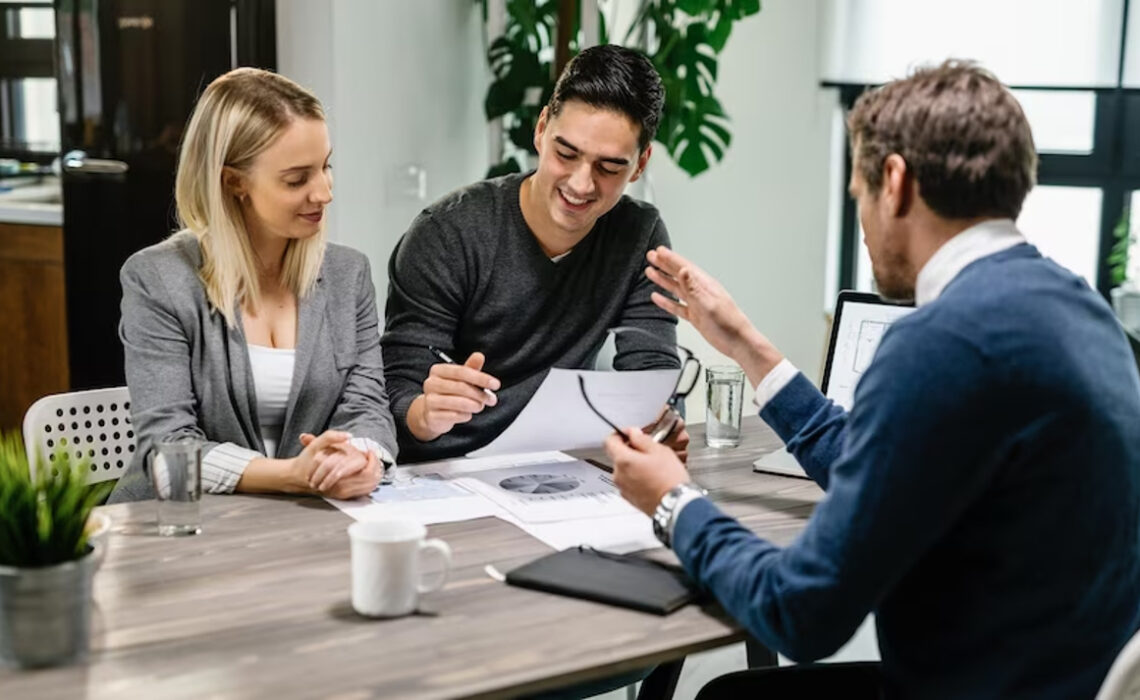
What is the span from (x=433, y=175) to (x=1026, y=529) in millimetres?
2891

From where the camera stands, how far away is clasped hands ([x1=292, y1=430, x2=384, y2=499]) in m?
1.83

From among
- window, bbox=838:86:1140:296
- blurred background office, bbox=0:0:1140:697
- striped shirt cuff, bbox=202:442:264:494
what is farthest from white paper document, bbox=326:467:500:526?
window, bbox=838:86:1140:296

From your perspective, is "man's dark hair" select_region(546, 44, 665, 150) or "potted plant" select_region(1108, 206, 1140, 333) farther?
"potted plant" select_region(1108, 206, 1140, 333)

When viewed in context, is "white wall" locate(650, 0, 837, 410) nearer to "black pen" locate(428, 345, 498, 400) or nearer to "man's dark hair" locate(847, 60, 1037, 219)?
"black pen" locate(428, 345, 498, 400)

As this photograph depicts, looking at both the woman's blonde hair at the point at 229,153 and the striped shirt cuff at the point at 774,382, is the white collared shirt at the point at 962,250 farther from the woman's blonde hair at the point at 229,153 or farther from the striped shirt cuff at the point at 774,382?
the woman's blonde hair at the point at 229,153

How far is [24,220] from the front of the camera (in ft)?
14.2

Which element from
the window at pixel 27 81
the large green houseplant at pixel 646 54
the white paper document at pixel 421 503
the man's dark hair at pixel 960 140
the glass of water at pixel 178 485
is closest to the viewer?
the man's dark hair at pixel 960 140

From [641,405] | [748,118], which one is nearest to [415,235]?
[641,405]

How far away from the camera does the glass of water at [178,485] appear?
1.65 metres

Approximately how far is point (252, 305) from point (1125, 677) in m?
1.38

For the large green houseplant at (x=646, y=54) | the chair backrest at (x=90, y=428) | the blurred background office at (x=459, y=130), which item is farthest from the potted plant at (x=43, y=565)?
the large green houseplant at (x=646, y=54)

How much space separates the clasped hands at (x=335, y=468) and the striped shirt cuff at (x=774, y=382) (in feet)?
1.81

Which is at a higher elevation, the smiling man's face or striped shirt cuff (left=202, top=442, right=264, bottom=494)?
the smiling man's face

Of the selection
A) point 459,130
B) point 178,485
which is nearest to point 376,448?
point 178,485
